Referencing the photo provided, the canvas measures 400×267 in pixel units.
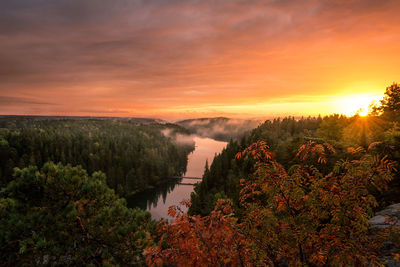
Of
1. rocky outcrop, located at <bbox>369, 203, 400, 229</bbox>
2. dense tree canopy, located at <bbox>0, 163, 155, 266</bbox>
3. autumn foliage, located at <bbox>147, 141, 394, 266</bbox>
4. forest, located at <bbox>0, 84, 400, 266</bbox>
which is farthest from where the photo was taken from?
dense tree canopy, located at <bbox>0, 163, 155, 266</bbox>

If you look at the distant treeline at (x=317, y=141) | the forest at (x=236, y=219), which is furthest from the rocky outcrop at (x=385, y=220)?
the distant treeline at (x=317, y=141)

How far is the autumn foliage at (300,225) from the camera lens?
5.01 meters

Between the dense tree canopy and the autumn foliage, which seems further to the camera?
the dense tree canopy

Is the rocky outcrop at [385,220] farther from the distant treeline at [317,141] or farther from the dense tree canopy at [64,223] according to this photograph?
the dense tree canopy at [64,223]

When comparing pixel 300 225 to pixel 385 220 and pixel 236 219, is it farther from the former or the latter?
pixel 385 220

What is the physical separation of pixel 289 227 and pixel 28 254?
11.7 m

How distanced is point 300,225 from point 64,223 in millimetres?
11685

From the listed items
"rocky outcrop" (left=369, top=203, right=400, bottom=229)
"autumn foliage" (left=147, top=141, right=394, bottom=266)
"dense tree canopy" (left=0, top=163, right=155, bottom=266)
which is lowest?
"dense tree canopy" (left=0, top=163, right=155, bottom=266)

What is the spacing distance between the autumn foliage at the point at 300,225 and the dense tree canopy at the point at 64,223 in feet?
23.4

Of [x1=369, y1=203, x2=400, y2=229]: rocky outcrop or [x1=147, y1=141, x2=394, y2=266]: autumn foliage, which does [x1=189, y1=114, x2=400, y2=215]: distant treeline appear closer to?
[x1=147, y1=141, x2=394, y2=266]: autumn foliage

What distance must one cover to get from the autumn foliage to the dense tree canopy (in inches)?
281

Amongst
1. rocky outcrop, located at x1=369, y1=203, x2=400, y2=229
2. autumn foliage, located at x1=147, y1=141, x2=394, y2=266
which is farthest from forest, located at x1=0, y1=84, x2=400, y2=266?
rocky outcrop, located at x1=369, y1=203, x2=400, y2=229

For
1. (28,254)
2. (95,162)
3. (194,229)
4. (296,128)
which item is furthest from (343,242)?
(95,162)

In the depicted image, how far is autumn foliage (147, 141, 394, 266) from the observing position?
501 cm
